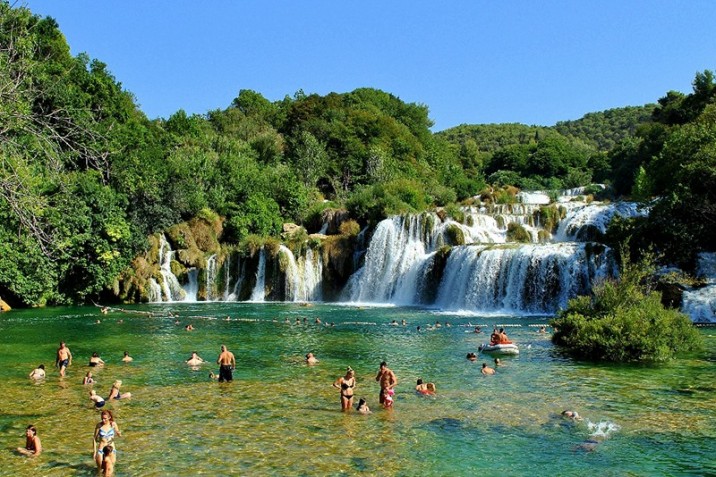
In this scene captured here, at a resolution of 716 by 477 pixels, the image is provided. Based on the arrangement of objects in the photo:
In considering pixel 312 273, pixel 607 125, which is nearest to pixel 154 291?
pixel 312 273

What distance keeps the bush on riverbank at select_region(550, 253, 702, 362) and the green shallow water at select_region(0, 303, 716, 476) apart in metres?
0.86

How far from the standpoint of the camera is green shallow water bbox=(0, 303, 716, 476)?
465 inches

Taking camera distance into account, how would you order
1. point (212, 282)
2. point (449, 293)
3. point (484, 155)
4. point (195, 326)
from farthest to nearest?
point (484, 155), point (212, 282), point (449, 293), point (195, 326)

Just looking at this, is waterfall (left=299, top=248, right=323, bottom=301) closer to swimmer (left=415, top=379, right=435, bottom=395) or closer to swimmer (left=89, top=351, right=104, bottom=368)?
swimmer (left=89, top=351, right=104, bottom=368)

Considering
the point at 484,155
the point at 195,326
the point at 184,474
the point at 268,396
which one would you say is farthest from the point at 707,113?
the point at 484,155

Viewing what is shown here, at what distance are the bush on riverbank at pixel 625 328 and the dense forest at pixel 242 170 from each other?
6.38 metres

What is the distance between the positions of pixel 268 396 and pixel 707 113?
4262 centimetres

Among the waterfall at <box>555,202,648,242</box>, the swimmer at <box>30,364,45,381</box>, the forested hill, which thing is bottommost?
the swimmer at <box>30,364,45,381</box>

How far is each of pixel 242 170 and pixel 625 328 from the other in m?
47.1

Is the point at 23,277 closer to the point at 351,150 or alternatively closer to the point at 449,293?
the point at 449,293

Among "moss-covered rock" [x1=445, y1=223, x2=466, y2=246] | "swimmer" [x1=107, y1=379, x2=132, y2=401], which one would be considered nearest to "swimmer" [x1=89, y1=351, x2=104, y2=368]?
"swimmer" [x1=107, y1=379, x2=132, y2=401]

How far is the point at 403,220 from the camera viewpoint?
48.0 meters

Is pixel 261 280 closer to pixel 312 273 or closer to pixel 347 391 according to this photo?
pixel 312 273

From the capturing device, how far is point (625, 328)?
2159 cm
